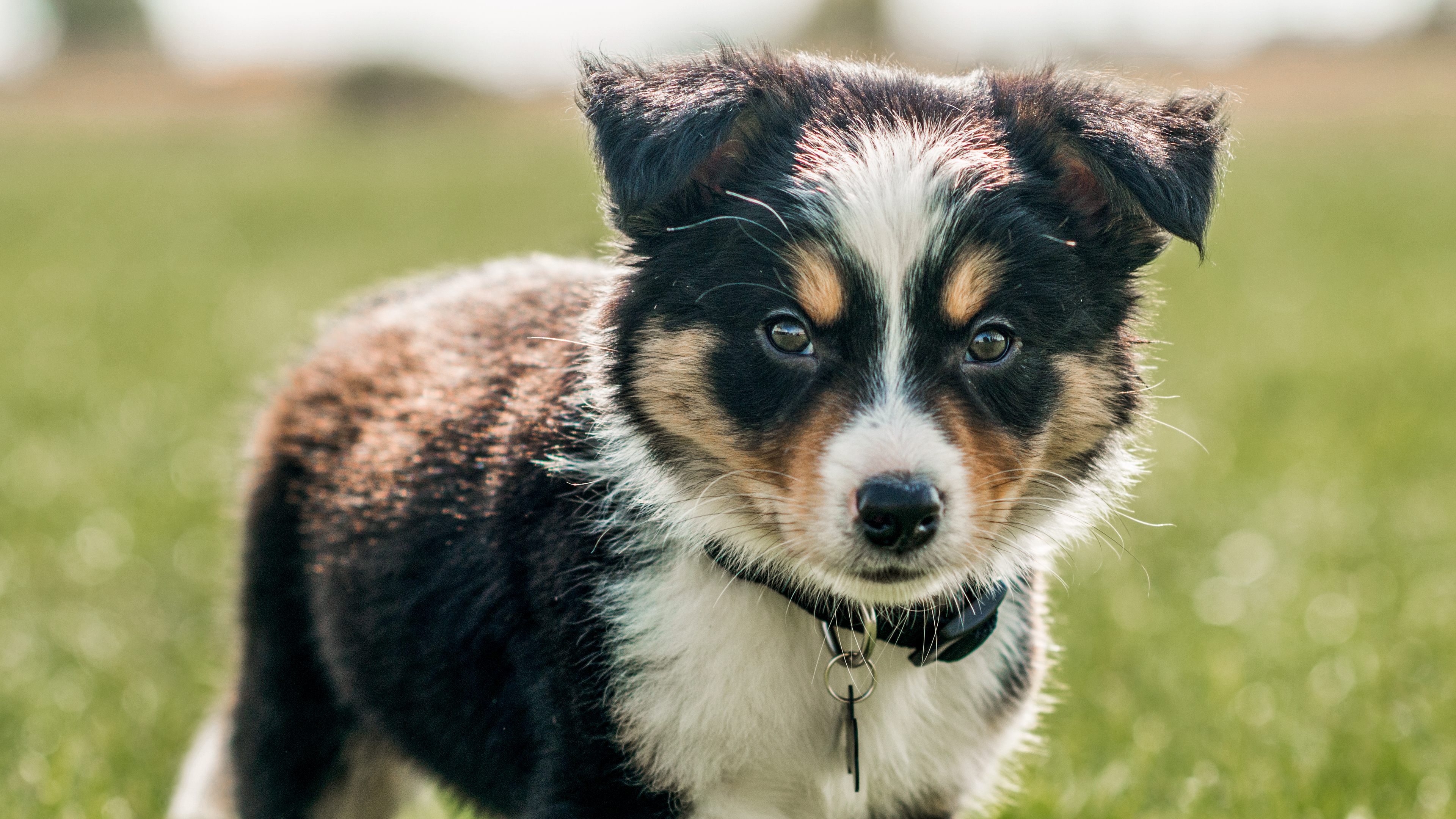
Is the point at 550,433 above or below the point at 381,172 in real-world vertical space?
above

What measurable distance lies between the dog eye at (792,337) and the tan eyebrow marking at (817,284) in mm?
37

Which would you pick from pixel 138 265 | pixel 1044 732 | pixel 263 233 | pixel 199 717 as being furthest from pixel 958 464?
pixel 263 233

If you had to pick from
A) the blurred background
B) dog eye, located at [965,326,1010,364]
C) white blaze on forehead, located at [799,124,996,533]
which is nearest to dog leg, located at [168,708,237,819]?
the blurred background

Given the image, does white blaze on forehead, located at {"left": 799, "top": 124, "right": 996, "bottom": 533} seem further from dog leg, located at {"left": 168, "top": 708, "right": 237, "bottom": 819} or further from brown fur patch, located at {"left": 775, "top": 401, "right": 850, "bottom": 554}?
dog leg, located at {"left": 168, "top": 708, "right": 237, "bottom": 819}

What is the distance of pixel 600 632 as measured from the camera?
2758 millimetres

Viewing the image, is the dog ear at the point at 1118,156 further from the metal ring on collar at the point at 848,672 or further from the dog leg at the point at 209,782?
the dog leg at the point at 209,782

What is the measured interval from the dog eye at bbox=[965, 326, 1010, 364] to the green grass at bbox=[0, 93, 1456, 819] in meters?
0.67

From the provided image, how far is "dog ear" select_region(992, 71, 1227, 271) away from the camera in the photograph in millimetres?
2643

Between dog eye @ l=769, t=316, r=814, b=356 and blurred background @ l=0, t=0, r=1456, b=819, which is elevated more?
dog eye @ l=769, t=316, r=814, b=356

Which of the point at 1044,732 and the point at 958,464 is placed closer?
the point at 958,464

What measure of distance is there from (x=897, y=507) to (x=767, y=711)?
62 centimetres

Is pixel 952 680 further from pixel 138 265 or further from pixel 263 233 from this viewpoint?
pixel 263 233

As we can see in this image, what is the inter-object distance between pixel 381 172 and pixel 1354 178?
52.2 ft

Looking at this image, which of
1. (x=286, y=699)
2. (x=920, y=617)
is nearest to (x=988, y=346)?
(x=920, y=617)
